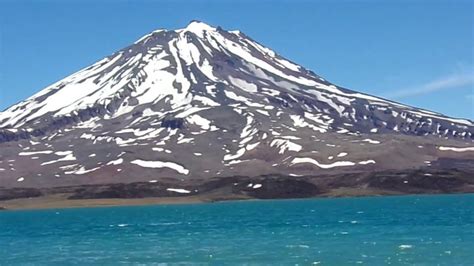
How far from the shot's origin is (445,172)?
19212 cm

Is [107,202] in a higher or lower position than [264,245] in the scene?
higher

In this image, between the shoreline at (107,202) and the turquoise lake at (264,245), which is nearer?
the turquoise lake at (264,245)

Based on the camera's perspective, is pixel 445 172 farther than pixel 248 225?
Yes

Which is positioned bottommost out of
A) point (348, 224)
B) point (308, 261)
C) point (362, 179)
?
point (308, 261)

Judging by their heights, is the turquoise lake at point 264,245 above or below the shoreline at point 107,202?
below

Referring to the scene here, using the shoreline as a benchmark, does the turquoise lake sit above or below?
below

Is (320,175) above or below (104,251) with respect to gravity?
above

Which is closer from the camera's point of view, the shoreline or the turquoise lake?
the turquoise lake

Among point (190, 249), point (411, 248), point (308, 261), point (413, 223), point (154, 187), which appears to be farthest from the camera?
point (154, 187)

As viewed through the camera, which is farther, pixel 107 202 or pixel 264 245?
pixel 107 202

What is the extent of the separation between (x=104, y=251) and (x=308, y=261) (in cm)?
1643

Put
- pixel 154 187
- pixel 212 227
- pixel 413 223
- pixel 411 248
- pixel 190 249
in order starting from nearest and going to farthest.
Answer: pixel 411 248, pixel 190 249, pixel 413 223, pixel 212 227, pixel 154 187

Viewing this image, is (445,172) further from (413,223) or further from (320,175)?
(413,223)

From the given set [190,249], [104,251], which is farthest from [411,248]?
[104,251]
